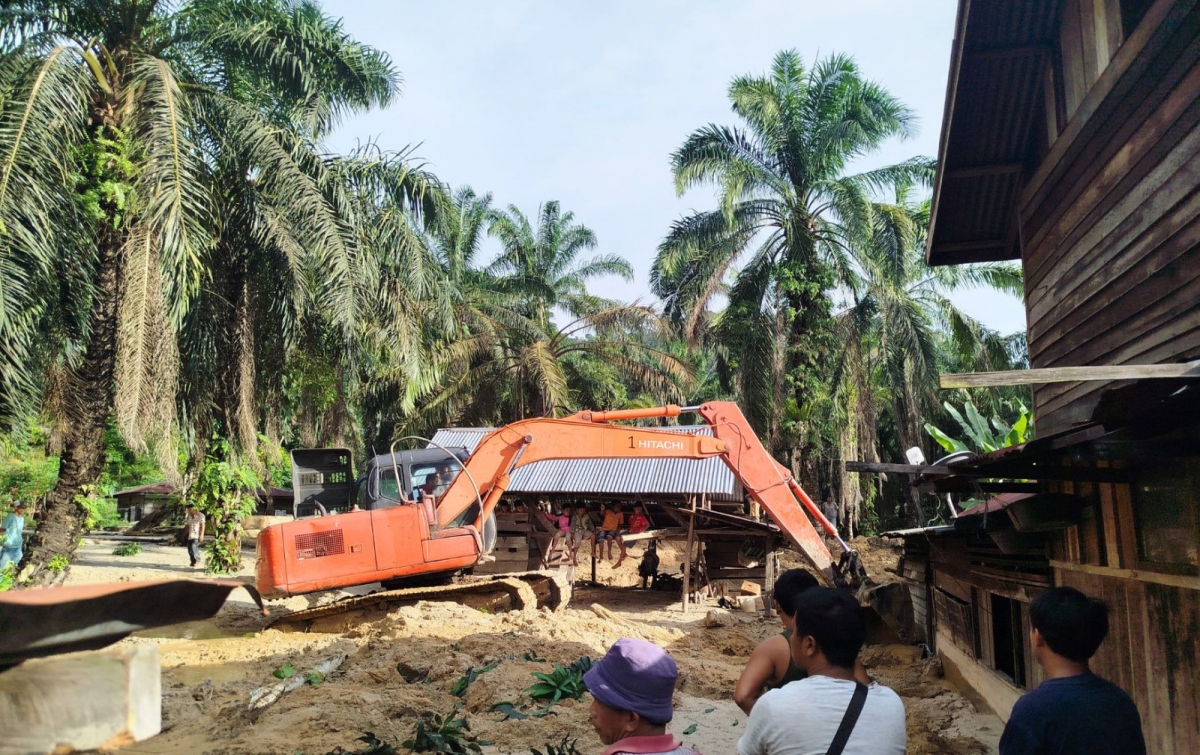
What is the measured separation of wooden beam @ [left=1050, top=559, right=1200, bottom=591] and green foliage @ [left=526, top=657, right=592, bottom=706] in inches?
182

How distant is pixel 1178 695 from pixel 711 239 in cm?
1959

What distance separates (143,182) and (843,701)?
38.2 feet

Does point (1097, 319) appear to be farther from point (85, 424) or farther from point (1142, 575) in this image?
point (85, 424)

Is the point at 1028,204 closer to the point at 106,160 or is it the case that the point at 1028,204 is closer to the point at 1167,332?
the point at 1167,332

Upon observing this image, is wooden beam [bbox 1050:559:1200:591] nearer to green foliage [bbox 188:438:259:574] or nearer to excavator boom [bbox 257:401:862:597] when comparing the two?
excavator boom [bbox 257:401:862:597]

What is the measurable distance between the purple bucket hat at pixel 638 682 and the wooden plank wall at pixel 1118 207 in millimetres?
3255

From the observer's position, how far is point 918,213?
2202cm

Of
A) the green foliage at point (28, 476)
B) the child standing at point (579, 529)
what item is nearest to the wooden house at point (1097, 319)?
the child standing at point (579, 529)

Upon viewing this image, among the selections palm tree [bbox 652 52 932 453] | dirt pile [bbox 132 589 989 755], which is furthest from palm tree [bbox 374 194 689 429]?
dirt pile [bbox 132 589 989 755]

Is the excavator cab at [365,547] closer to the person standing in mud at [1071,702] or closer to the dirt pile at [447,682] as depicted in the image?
the dirt pile at [447,682]

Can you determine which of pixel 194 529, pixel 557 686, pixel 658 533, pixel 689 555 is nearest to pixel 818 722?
pixel 557 686

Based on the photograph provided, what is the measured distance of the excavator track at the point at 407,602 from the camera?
1259 cm

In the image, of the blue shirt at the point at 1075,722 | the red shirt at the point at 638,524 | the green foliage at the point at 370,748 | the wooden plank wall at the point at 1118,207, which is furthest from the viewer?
the red shirt at the point at 638,524

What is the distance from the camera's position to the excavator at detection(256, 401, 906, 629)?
11.5 meters
